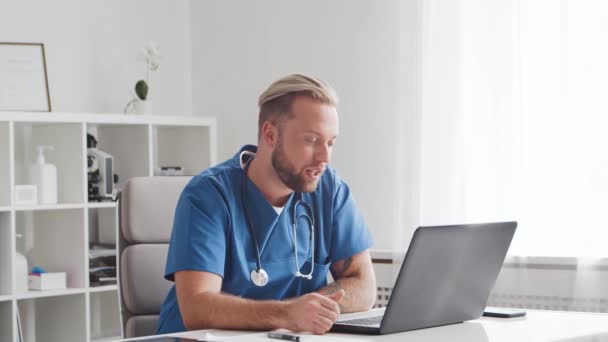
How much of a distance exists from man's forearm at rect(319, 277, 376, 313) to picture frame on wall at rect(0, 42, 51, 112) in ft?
6.68

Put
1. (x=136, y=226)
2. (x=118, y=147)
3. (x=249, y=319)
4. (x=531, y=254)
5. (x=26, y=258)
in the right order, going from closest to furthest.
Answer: (x=249, y=319)
(x=136, y=226)
(x=531, y=254)
(x=26, y=258)
(x=118, y=147)

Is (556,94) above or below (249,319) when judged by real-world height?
above

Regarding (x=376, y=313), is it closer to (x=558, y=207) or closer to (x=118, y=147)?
(x=558, y=207)

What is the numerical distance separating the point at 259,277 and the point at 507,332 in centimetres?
57

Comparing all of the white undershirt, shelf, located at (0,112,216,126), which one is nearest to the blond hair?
the white undershirt

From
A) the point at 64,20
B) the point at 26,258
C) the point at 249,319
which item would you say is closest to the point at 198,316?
the point at 249,319

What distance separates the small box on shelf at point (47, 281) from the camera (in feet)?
11.8

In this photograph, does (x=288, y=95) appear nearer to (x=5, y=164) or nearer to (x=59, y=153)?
(x=5, y=164)

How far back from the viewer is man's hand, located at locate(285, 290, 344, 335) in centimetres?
170

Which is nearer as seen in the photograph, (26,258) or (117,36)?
(26,258)

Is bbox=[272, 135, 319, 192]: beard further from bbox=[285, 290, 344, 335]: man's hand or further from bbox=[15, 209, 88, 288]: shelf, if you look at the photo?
bbox=[15, 209, 88, 288]: shelf

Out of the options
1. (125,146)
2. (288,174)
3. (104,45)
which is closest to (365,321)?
(288,174)

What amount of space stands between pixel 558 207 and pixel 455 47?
722 millimetres

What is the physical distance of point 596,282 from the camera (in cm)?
298
